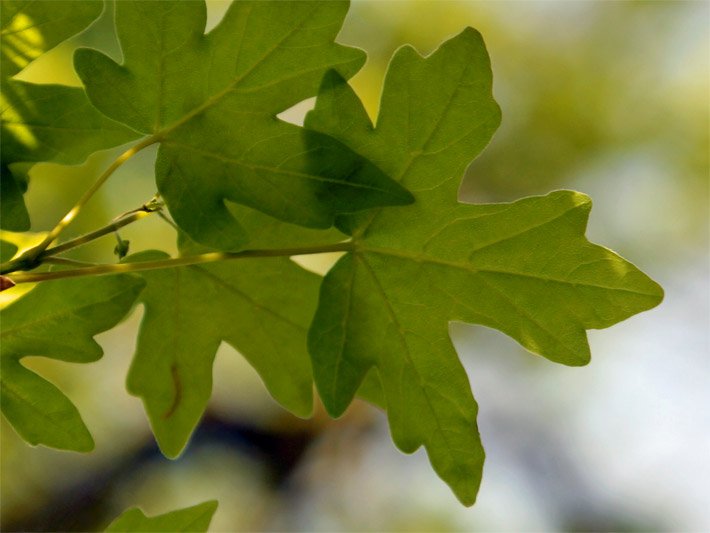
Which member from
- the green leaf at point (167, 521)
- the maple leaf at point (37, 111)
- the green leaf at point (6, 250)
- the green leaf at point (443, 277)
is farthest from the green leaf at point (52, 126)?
the green leaf at point (167, 521)

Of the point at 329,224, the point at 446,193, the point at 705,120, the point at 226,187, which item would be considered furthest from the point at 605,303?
the point at 705,120

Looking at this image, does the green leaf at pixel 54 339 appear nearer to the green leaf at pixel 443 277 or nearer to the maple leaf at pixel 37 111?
the maple leaf at pixel 37 111

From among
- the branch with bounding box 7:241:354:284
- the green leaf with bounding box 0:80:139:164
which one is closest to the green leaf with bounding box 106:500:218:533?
the branch with bounding box 7:241:354:284

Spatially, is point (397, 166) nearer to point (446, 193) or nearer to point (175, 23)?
point (446, 193)

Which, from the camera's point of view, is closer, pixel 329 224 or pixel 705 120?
pixel 329 224

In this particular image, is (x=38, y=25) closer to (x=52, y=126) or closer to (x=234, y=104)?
(x=52, y=126)

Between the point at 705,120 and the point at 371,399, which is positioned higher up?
the point at 371,399

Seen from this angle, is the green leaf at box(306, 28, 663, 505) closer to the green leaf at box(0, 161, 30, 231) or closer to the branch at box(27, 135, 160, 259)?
the branch at box(27, 135, 160, 259)
